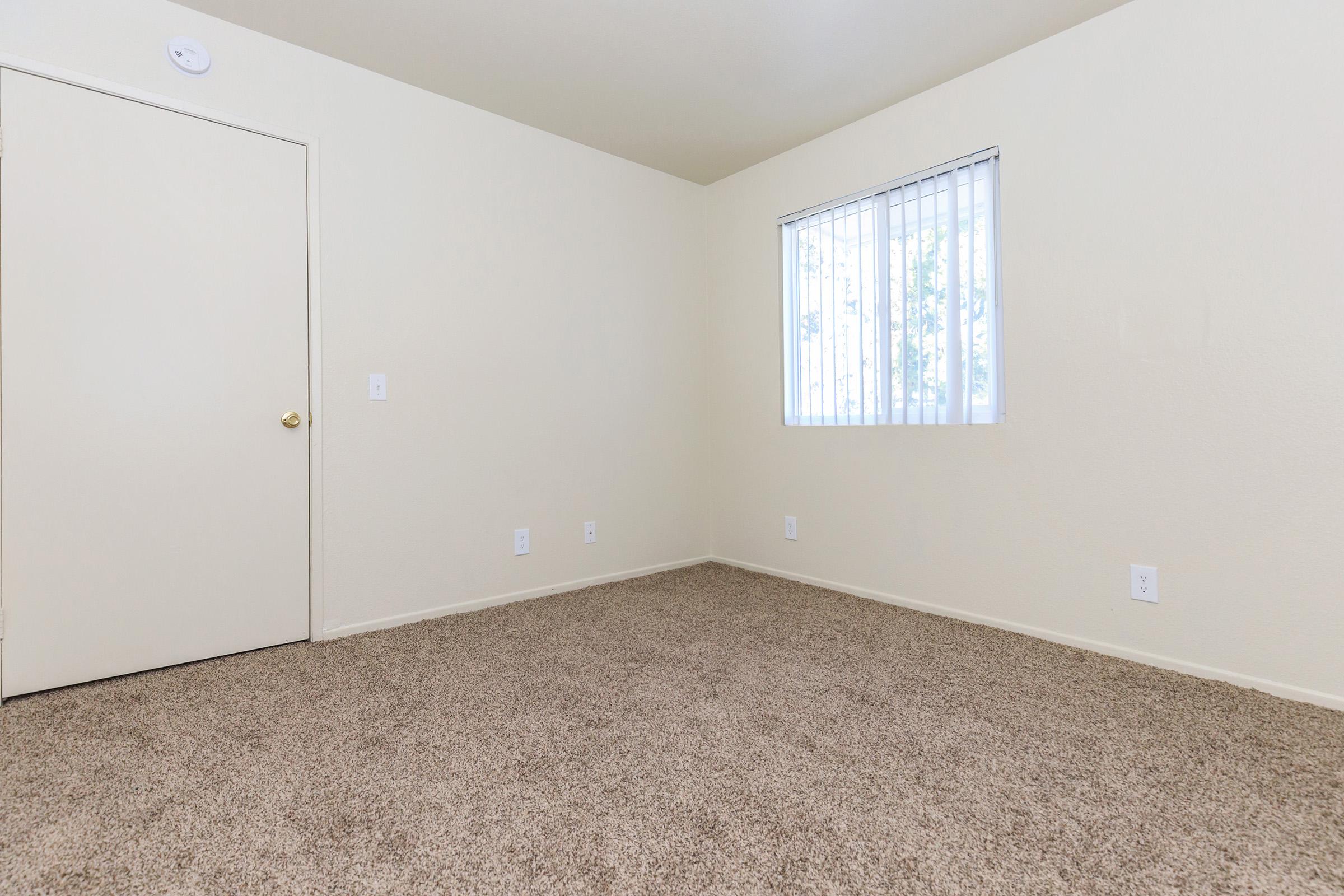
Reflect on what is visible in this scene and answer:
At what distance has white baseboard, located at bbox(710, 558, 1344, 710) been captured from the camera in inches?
73.8

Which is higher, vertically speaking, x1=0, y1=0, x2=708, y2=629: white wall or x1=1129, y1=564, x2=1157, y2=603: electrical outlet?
x1=0, y1=0, x2=708, y2=629: white wall

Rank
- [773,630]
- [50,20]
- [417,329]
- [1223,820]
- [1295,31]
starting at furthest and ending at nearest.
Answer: [417,329] < [773,630] < [50,20] < [1295,31] < [1223,820]

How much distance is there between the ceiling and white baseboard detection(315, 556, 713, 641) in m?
2.29

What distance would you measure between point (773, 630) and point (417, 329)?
1995 millimetres

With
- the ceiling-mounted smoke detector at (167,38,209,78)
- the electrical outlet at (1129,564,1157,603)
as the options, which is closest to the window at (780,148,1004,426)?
the electrical outlet at (1129,564,1157,603)

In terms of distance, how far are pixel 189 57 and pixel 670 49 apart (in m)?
1.72

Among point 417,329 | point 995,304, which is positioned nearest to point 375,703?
point 417,329

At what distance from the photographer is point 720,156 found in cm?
347

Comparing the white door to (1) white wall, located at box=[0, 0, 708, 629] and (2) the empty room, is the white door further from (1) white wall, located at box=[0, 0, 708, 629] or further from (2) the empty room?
(1) white wall, located at box=[0, 0, 708, 629]

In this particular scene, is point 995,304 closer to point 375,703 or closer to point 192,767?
point 375,703

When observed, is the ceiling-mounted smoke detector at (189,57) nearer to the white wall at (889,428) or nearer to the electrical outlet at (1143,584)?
the white wall at (889,428)

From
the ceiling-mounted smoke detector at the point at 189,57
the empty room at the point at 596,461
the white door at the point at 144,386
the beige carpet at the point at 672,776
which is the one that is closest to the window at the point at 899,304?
the empty room at the point at 596,461

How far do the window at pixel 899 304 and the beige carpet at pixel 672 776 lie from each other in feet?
3.65

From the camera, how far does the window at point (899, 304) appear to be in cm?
262
